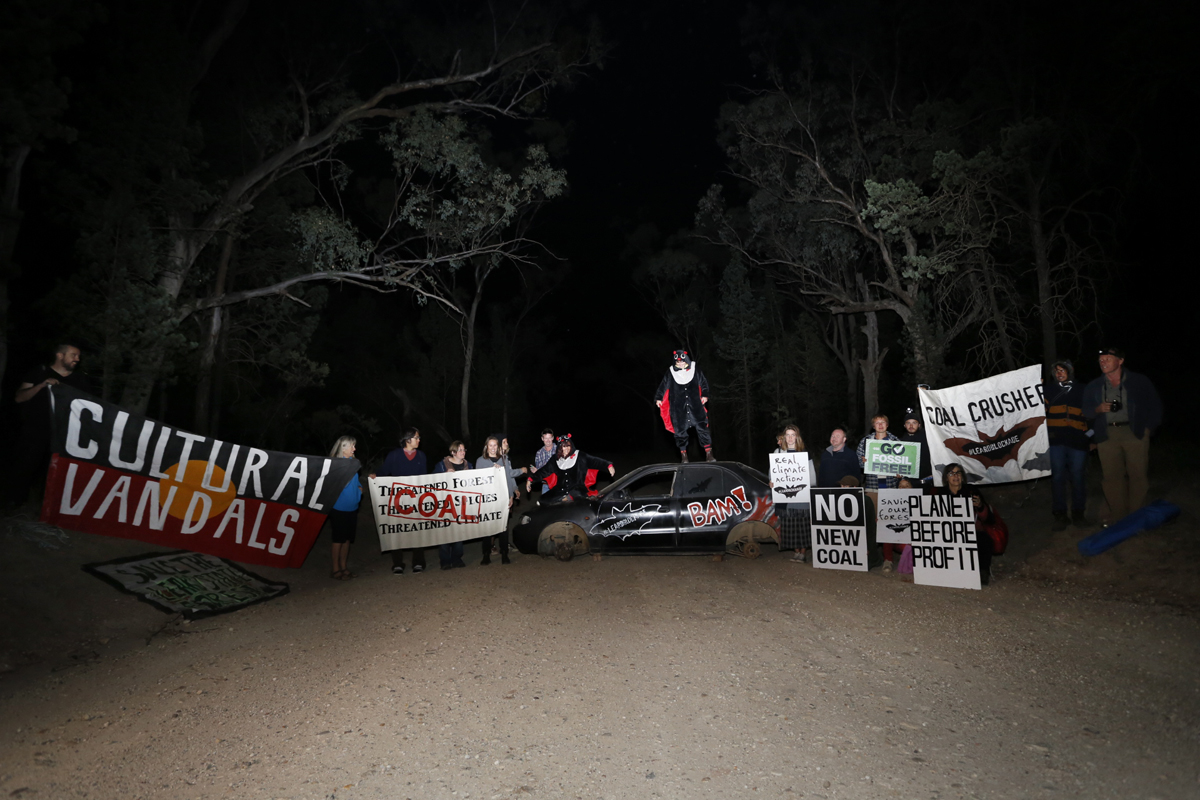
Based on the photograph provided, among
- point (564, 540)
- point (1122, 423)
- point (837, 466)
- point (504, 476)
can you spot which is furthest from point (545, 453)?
point (1122, 423)

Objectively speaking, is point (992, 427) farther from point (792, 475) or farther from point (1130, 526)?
point (792, 475)

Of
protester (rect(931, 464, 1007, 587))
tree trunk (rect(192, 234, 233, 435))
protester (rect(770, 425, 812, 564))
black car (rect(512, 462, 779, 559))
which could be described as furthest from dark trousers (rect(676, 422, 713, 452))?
tree trunk (rect(192, 234, 233, 435))

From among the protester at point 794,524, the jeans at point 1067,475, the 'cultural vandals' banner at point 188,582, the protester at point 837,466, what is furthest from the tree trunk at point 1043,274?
the 'cultural vandals' banner at point 188,582

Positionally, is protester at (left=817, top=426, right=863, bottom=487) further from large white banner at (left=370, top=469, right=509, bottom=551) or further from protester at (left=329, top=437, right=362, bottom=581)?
protester at (left=329, top=437, right=362, bottom=581)

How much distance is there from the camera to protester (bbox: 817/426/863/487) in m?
9.80

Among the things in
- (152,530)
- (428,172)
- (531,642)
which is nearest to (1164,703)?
(531,642)

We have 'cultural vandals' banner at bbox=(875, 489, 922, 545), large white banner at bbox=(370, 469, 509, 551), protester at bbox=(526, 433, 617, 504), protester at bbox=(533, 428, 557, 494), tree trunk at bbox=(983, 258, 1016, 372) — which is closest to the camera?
'cultural vandals' banner at bbox=(875, 489, 922, 545)

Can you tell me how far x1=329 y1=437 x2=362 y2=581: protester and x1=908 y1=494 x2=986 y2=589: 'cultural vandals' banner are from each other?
23.4 feet

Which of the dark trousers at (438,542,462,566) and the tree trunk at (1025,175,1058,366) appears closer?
the dark trousers at (438,542,462,566)

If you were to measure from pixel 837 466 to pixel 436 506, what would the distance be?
549cm

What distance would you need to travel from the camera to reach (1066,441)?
9.37 metres

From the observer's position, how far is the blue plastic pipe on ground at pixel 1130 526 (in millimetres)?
8492

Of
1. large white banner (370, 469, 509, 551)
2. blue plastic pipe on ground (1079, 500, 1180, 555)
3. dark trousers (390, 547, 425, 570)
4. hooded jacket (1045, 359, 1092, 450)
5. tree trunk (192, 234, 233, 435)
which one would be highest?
tree trunk (192, 234, 233, 435)

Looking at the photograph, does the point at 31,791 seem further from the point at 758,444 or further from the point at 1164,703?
the point at 758,444
